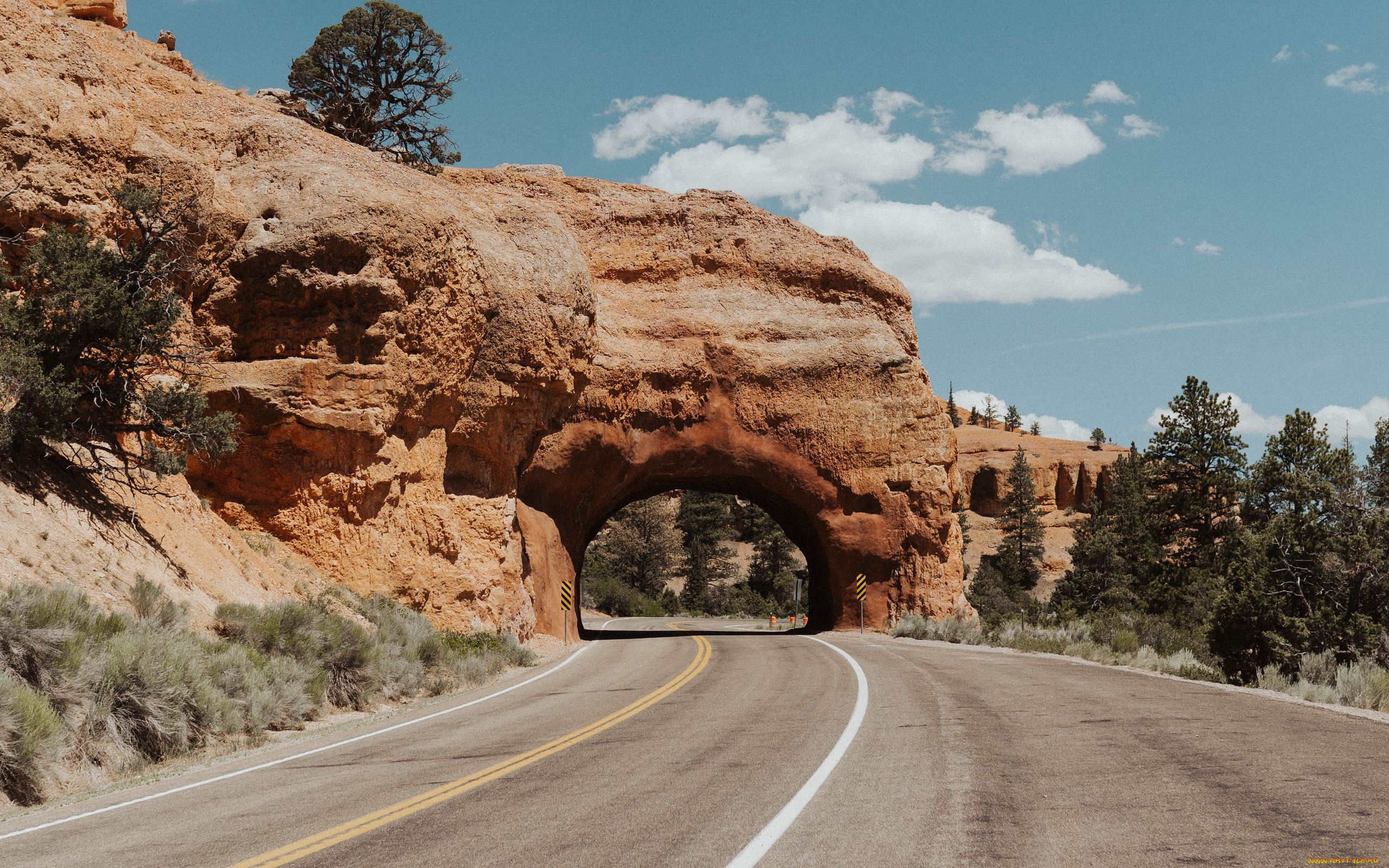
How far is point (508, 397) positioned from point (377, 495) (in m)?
5.35

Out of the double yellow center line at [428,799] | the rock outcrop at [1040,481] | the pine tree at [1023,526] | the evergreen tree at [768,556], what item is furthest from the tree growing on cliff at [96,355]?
the rock outcrop at [1040,481]

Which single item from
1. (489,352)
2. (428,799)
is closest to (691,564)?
(489,352)

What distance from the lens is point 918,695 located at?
1238 cm

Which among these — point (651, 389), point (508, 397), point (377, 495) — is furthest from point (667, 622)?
point (377, 495)

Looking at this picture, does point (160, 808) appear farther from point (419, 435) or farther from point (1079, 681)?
point (419, 435)

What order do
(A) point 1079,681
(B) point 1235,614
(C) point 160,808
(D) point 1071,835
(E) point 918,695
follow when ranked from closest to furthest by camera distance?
(D) point 1071,835, (C) point 160,808, (E) point 918,695, (A) point 1079,681, (B) point 1235,614

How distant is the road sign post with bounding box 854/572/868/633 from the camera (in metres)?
33.8

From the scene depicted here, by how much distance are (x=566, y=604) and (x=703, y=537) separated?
47.2 m

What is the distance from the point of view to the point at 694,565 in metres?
71.4

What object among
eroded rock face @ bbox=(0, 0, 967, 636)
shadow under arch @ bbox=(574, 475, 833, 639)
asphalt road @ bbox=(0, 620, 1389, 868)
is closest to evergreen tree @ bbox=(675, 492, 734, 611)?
shadow under arch @ bbox=(574, 475, 833, 639)

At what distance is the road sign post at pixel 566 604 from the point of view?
30.0 meters

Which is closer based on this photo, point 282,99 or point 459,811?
point 459,811

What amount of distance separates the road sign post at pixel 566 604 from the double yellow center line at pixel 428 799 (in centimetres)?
1794

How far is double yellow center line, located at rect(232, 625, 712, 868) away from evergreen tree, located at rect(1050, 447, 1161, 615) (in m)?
38.1
